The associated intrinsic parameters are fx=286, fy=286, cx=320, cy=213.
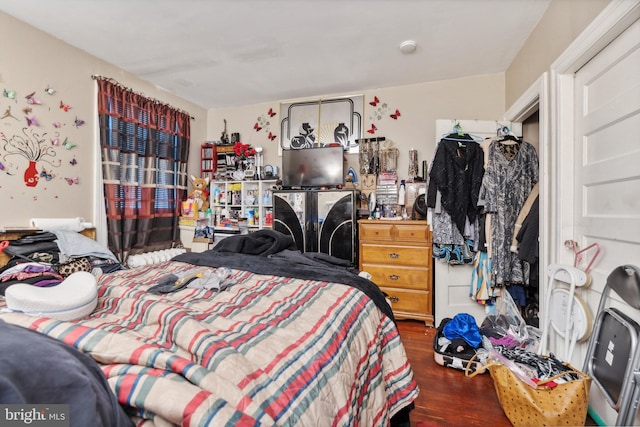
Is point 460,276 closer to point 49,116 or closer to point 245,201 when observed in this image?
point 245,201

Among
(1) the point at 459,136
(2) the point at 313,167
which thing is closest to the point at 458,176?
(1) the point at 459,136

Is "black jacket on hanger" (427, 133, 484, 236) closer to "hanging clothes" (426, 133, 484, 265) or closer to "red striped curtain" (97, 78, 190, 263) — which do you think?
"hanging clothes" (426, 133, 484, 265)

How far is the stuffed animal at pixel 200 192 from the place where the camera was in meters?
3.86

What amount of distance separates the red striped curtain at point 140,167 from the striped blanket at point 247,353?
190 cm

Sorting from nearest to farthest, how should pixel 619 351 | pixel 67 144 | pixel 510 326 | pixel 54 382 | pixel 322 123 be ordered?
pixel 54 382 → pixel 619 351 → pixel 510 326 → pixel 67 144 → pixel 322 123

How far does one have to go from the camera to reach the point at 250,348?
2.60 feet

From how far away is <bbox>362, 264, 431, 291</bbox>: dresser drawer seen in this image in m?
2.87

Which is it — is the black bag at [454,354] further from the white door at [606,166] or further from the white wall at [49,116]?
the white wall at [49,116]

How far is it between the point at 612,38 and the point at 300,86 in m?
2.75

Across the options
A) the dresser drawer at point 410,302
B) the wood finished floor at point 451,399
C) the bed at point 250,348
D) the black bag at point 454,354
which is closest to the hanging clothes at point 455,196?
the dresser drawer at point 410,302

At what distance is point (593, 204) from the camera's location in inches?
62.7

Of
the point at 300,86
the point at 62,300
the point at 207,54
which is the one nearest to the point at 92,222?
the point at 207,54

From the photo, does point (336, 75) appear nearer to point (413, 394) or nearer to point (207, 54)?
point (207, 54)

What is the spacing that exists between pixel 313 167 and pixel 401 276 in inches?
63.9
